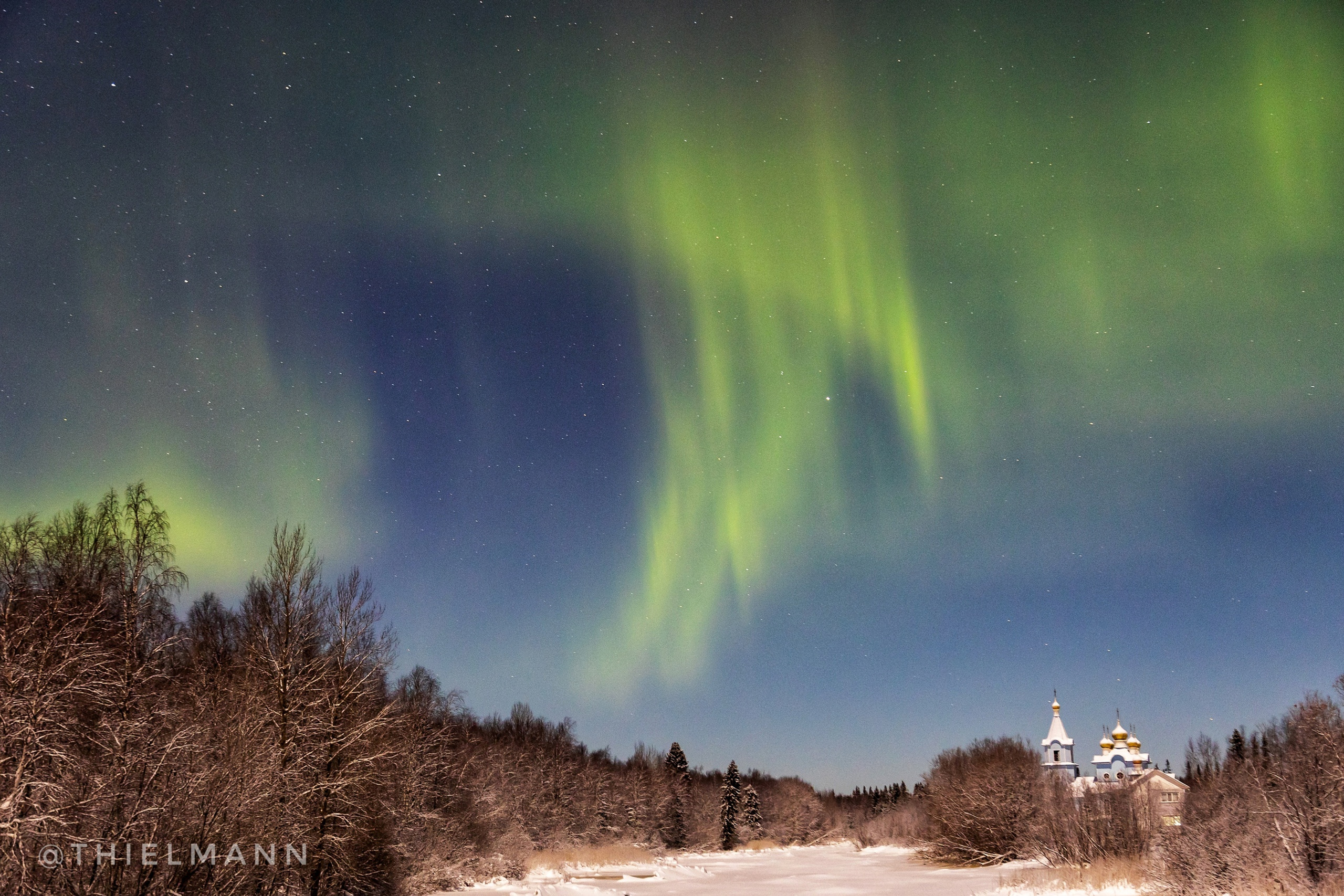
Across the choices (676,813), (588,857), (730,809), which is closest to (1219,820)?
(588,857)

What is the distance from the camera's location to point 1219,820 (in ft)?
108

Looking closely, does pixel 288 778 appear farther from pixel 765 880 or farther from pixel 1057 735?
pixel 1057 735

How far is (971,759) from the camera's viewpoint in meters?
75.6

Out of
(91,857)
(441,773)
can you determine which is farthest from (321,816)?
(441,773)

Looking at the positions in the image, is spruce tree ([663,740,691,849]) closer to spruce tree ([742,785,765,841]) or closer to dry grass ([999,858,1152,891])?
spruce tree ([742,785,765,841])

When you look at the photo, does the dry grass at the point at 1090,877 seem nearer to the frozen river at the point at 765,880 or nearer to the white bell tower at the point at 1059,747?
the frozen river at the point at 765,880

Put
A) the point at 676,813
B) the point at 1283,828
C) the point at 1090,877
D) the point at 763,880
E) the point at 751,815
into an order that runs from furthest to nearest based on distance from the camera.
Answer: the point at 751,815
the point at 676,813
the point at 763,880
the point at 1090,877
the point at 1283,828

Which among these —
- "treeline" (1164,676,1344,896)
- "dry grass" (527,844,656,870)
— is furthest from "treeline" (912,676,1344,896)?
"dry grass" (527,844,656,870)

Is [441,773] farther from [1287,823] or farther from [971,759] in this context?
[971,759]

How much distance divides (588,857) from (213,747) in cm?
6123

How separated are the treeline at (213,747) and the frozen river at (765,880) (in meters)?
5.29

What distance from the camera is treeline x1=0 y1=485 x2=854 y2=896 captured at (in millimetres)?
11391

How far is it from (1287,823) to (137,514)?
41.3 meters

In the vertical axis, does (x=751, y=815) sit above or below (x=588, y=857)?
below
